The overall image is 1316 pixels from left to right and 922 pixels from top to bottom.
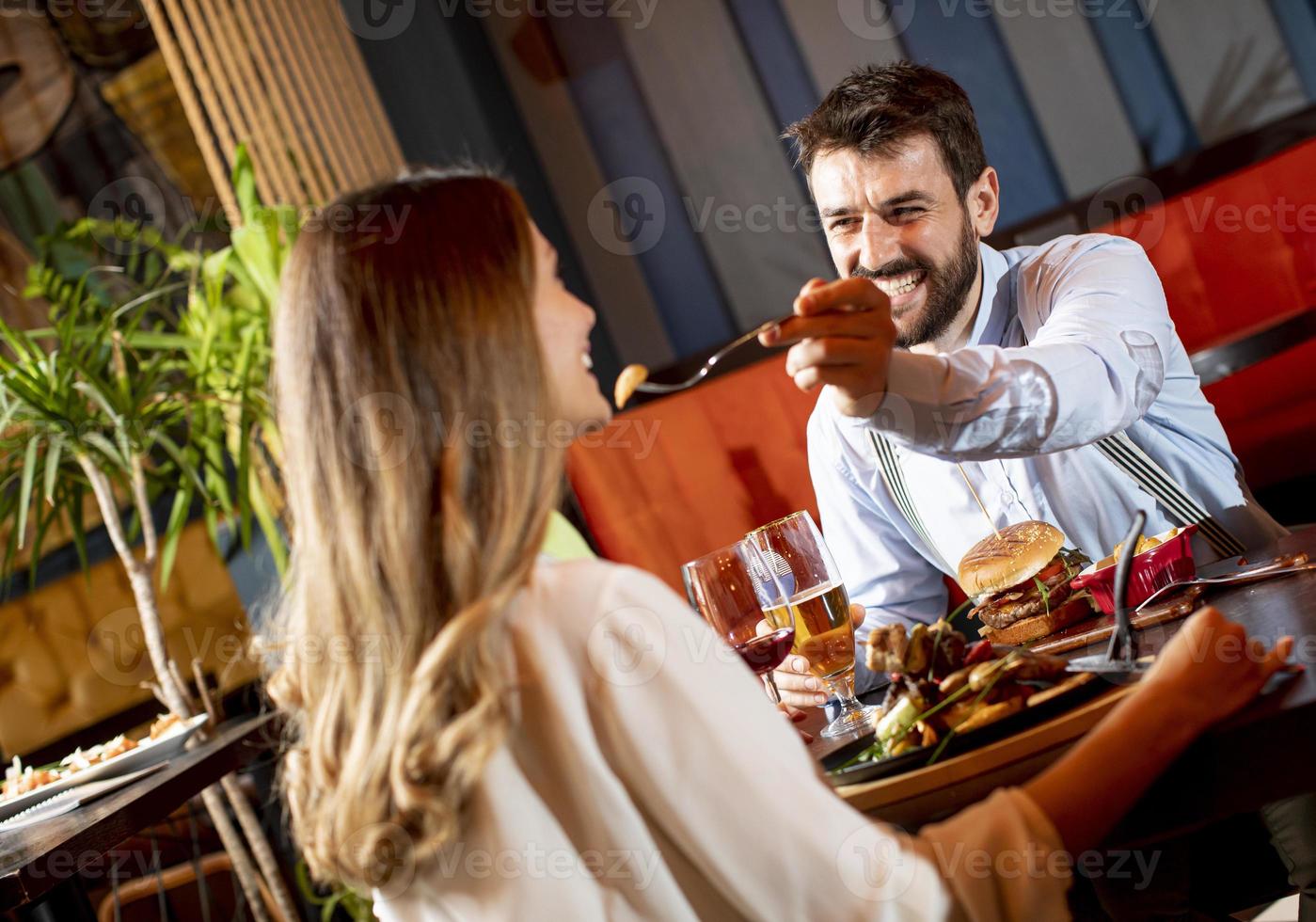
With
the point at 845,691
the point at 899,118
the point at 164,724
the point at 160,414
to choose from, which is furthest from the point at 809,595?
the point at 160,414

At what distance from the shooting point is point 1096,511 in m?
1.88

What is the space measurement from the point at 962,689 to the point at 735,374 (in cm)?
202

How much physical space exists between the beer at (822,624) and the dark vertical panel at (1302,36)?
2.57 metres

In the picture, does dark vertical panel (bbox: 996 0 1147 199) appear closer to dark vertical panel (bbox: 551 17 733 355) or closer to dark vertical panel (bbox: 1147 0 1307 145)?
dark vertical panel (bbox: 1147 0 1307 145)

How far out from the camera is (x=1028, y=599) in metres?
1.25

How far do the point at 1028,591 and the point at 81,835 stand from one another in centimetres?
129

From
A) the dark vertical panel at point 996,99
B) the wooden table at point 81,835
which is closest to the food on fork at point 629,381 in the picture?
the wooden table at point 81,835

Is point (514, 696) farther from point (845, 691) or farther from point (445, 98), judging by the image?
point (445, 98)

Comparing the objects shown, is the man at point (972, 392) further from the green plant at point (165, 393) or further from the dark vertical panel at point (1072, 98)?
the green plant at point (165, 393)

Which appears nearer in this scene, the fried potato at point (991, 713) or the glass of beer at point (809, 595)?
the fried potato at point (991, 713)

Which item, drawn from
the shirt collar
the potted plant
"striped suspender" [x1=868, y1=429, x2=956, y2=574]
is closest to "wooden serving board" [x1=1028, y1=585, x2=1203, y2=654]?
"striped suspender" [x1=868, y1=429, x2=956, y2=574]

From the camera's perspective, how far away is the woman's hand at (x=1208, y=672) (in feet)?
2.66

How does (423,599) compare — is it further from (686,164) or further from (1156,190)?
(686,164)

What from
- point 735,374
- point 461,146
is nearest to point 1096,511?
point 735,374
